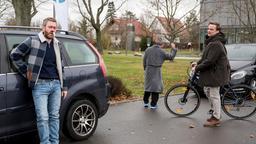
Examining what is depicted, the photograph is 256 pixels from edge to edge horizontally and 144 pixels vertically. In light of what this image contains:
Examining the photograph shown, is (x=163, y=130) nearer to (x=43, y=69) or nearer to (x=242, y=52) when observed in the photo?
(x=43, y=69)

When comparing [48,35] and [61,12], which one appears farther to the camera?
[61,12]

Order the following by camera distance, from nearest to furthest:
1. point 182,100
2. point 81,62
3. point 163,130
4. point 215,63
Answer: point 81,62, point 163,130, point 215,63, point 182,100

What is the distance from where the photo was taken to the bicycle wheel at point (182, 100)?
9.38 meters

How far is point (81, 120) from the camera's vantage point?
7000 millimetres

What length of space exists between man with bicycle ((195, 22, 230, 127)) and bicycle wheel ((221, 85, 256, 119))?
32.4 inches

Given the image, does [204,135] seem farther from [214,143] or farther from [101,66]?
[101,66]

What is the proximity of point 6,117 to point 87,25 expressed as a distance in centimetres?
5209

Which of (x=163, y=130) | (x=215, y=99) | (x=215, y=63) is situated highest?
(x=215, y=63)

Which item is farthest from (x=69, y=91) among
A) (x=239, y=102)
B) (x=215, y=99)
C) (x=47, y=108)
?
(x=239, y=102)

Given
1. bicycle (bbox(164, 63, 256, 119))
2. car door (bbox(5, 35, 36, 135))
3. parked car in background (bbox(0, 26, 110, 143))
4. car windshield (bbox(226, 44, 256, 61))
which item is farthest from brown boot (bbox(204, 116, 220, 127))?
car windshield (bbox(226, 44, 256, 61))

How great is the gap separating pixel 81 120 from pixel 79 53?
1029 mm

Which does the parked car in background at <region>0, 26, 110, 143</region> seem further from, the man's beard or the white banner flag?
the white banner flag

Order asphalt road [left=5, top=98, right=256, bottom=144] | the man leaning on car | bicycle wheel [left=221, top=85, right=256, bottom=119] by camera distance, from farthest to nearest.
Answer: bicycle wheel [left=221, top=85, right=256, bottom=119] < asphalt road [left=5, top=98, right=256, bottom=144] < the man leaning on car

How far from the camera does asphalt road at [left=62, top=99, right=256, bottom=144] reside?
283 inches
